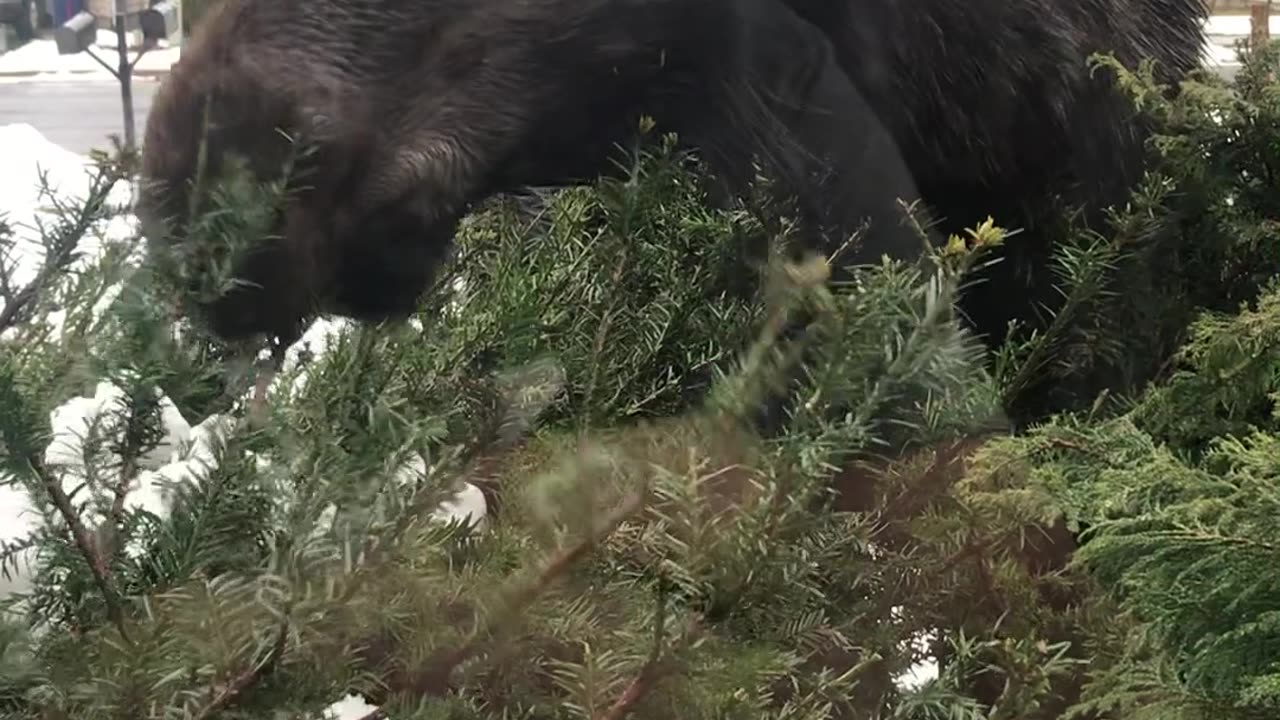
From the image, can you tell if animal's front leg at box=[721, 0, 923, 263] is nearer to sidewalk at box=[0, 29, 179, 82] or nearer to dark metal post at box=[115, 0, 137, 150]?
dark metal post at box=[115, 0, 137, 150]

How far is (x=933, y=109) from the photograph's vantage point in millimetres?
783

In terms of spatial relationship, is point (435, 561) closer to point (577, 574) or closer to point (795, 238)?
point (577, 574)

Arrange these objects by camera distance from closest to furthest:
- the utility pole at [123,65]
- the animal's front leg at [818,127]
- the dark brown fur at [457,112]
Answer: the dark brown fur at [457,112]
the animal's front leg at [818,127]
the utility pole at [123,65]

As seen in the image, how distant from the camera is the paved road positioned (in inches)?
39.2

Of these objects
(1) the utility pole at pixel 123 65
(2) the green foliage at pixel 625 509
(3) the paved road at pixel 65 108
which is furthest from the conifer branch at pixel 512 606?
(3) the paved road at pixel 65 108

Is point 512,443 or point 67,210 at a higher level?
point 67,210

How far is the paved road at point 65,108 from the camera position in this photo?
1.00 meters

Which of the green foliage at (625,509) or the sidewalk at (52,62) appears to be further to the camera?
the sidewalk at (52,62)

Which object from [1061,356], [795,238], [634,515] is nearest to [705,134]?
[795,238]

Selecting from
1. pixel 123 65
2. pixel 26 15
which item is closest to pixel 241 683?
pixel 123 65

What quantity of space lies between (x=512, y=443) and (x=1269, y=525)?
28cm

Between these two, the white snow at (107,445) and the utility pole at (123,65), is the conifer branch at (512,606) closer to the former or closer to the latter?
the white snow at (107,445)

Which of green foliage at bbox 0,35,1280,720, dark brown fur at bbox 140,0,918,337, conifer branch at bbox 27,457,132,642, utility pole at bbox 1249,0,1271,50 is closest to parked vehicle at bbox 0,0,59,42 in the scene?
dark brown fur at bbox 140,0,918,337

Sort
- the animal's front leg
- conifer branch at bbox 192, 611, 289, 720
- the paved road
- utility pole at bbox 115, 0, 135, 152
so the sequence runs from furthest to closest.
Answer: the paved road
utility pole at bbox 115, 0, 135, 152
the animal's front leg
conifer branch at bbox 192, 611, 289, 720
